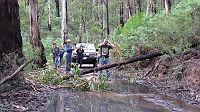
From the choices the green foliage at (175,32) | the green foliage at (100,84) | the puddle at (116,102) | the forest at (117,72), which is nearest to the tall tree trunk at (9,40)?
the forest at (117,72)

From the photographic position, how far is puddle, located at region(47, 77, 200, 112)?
10.9 metres

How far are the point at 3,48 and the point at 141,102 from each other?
4416 mm

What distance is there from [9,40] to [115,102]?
12.0 ft

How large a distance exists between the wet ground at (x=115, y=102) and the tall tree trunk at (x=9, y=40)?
1.52m

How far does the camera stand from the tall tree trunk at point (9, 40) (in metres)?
11.0

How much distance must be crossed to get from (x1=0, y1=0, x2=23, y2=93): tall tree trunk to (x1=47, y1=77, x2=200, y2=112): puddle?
59.6 inches

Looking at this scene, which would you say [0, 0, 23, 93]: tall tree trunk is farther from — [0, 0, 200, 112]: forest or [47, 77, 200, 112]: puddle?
[47, 77, 200, 112]: puddle

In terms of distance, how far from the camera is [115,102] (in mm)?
12078

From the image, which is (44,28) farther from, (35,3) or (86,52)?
(35,3)

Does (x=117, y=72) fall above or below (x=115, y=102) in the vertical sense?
below

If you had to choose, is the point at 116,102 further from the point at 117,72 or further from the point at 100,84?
the point at 117,72

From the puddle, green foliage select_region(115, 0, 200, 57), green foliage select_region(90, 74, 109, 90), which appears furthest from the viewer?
green foliage select_region(115, 0, 200, 57)

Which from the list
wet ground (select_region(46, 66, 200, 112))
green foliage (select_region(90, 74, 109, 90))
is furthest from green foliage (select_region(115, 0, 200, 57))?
green foliage (select_region(90, 74, 109, 90))

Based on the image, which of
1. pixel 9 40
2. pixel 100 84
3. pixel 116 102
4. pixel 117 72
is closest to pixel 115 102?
pixel 116 102
